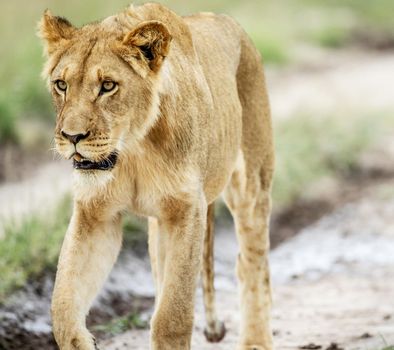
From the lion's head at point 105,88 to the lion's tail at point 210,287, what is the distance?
52.3 inches

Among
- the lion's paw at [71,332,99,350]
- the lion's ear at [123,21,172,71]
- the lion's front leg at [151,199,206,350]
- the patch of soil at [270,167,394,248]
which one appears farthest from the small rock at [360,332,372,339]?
the patch of soil at [270,167,394,248]

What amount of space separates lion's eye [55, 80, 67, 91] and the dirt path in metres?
1.65

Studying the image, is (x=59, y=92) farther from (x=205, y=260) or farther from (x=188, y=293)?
(x=205, y=260)

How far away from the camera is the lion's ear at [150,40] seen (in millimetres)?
4039

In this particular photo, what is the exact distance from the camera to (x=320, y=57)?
13289 mm

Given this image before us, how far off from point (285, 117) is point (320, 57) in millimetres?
3519

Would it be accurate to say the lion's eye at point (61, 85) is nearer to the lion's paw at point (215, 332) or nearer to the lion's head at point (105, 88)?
the lion's head at point (105, 88)

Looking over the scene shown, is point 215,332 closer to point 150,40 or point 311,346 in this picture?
point 311,346

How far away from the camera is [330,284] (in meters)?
6.74

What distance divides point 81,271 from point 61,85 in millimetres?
663

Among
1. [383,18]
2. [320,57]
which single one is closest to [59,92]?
[320,57]

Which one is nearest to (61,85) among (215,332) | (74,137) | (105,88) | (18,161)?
(105,88)

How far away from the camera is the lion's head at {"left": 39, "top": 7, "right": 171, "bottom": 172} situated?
12.8 ft

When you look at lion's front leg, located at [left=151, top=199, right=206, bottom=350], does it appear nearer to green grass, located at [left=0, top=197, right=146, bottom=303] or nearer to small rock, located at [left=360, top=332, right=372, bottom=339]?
small rock, located at [left=360, top=332, right=372, bottom=339]
